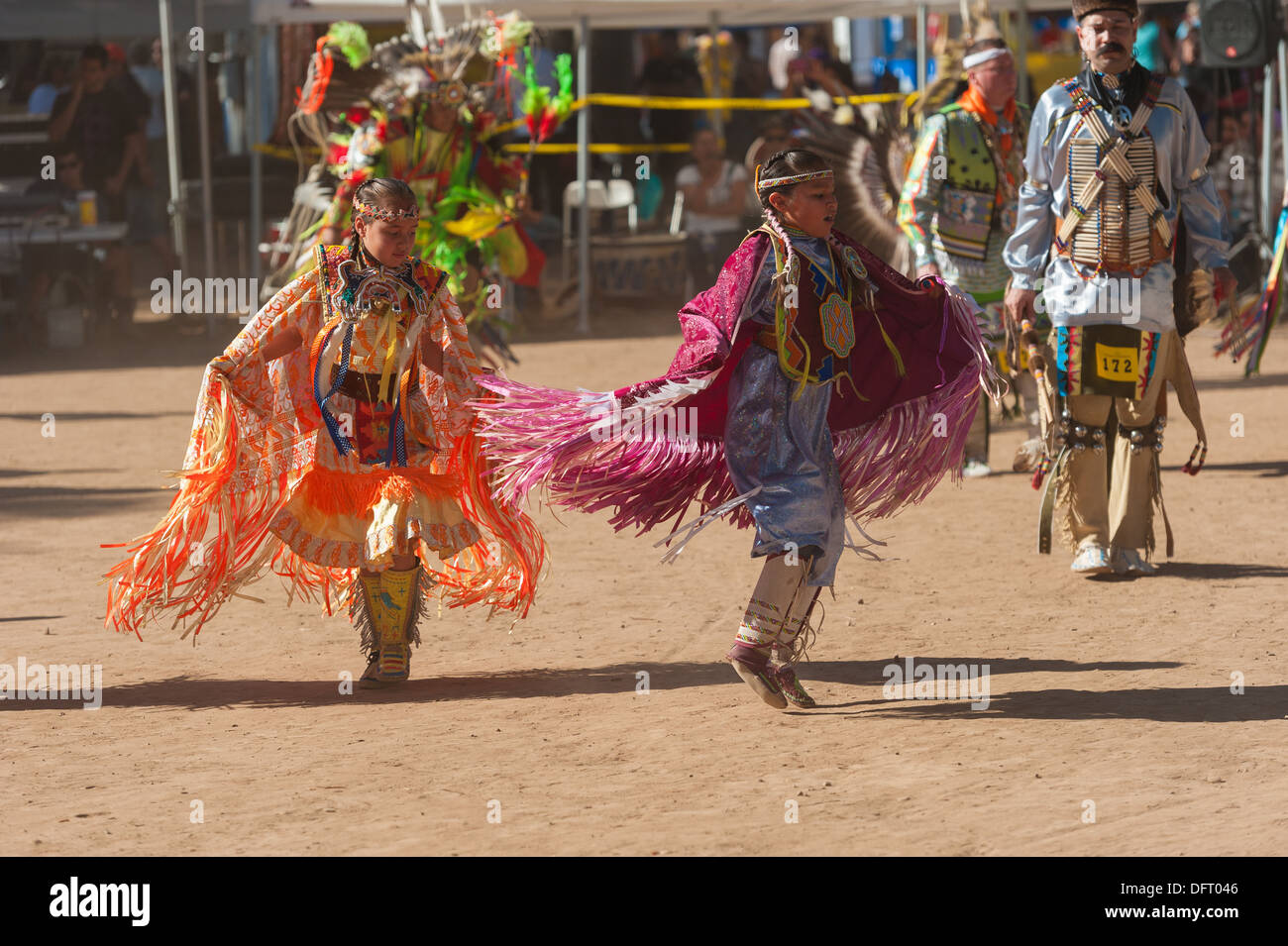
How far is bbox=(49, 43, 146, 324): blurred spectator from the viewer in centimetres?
1413

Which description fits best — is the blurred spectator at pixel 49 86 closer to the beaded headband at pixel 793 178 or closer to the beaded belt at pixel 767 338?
the beaded headband at pixel 793 178

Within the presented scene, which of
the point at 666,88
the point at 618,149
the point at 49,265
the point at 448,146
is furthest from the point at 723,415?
the point at 666,88

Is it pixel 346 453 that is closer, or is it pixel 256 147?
pixel 346 453

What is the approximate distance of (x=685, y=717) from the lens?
468cm

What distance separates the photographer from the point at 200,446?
495cm

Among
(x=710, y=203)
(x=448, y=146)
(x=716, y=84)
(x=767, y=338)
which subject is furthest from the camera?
(x=716, y=84)

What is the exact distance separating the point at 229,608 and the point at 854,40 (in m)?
14.0

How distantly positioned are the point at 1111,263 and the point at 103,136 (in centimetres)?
1034

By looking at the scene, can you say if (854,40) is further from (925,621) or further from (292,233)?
(925,621)

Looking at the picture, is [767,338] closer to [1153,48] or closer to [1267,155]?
[1267,155]

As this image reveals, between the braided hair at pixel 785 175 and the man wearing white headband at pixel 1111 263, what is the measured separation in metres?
1.67

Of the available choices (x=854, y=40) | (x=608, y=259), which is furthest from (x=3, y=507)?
(x=854, y=40)

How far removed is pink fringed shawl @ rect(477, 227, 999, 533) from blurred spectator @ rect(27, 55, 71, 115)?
10.7 m

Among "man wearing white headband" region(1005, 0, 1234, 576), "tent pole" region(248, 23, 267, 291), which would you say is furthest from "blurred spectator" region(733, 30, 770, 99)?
"man wearing white headband" region(1005, 0, 1234, 576)
